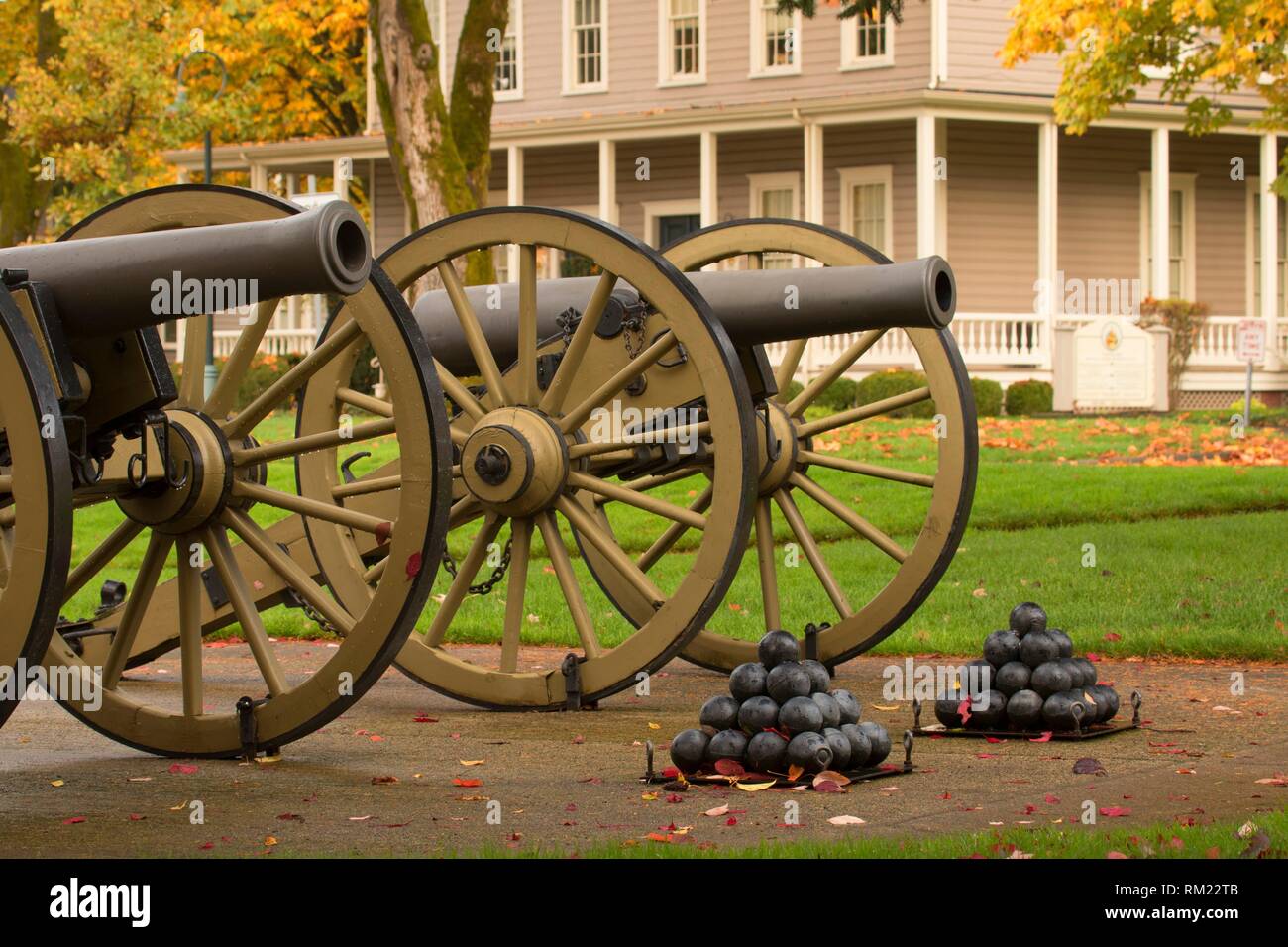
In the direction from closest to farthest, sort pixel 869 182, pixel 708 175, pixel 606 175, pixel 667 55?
pixel 708 175 → pixel 869 182 → pixel 606 175 → pixel 667 55

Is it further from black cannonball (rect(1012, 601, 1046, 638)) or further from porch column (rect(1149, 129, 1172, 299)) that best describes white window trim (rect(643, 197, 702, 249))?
black cannonball (rect(1012, 601, 1046, 638))

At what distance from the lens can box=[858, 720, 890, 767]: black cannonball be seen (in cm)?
628

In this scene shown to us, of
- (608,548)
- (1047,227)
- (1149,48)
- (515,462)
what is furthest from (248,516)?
(1047,227)

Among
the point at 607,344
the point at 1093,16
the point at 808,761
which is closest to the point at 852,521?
the point at 607,344

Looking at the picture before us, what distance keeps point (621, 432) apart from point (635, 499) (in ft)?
1.77

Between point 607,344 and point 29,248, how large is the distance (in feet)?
9.91

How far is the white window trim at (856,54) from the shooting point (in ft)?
88.5

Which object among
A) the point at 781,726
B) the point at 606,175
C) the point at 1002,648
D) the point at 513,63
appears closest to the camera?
the point at 781,726

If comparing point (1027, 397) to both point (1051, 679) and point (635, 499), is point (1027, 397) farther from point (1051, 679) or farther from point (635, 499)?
point (1051, 679)

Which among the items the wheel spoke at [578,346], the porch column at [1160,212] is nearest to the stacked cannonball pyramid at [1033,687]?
the wheel spoke at [578,346]

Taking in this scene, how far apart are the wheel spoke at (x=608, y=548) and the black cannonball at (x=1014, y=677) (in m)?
1.40

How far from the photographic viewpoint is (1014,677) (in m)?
7.14

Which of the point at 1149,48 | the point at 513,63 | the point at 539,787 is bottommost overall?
the point at 539,787

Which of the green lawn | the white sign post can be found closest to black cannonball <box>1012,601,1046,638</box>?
the green lawn
